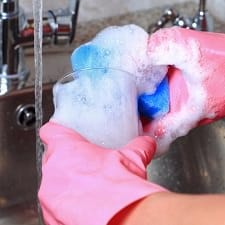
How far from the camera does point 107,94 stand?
565mm

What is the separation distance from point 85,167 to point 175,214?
0.10 metres

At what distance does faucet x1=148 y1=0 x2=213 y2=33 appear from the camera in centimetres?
92

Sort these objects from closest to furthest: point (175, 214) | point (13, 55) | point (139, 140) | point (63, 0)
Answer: point (175, 214)
point (139, 140)
point (13, 55)
point (63, 0)

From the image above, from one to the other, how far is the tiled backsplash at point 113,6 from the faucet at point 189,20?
0.19ft

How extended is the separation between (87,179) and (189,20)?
0.51 m

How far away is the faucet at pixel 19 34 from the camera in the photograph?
0.85 m

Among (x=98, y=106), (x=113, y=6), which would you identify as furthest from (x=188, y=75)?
(x=113, y=6)

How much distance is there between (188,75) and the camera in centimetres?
62

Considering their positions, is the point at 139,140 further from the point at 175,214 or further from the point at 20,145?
the point at 20,145

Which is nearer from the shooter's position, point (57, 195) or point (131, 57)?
point (57, 195)

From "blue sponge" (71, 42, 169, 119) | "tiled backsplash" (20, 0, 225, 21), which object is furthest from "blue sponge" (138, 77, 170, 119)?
"tiled backsplash" (20, 0, 225, 21)

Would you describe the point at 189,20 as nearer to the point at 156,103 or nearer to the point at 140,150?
the point at 156,103

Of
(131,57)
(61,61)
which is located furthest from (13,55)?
(131,57)

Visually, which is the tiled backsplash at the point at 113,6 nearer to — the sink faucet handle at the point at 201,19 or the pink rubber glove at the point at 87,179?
the sink faucet handle at the point at 201,19
